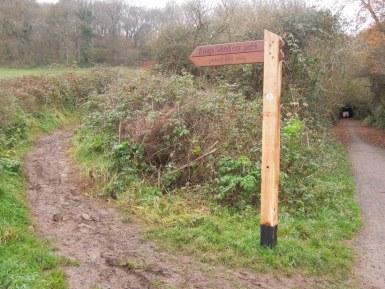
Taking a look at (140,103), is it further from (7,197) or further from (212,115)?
(7,197)

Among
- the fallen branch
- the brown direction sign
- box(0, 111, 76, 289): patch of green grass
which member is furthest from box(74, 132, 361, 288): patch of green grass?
the brown direction sign

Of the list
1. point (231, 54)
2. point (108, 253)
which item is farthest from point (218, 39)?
point (108, 253)

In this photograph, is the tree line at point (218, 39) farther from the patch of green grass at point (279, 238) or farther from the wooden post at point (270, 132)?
the wooden post at point (270, 132)

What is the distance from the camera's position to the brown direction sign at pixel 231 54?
5.60 meters

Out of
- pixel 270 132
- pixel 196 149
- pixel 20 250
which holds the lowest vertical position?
pixel 20 250

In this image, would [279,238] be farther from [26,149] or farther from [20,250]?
[26,149]

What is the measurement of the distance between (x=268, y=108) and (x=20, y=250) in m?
3.57

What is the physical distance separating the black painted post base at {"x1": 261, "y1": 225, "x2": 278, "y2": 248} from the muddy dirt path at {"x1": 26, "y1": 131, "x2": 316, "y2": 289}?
2.01 feet

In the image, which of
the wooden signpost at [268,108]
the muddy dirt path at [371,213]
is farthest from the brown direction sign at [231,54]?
the muddy dirt path at [371,213]

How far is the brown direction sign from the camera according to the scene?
5.60 meters

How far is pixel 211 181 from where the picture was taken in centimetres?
762

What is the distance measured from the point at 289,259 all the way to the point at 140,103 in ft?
18.8

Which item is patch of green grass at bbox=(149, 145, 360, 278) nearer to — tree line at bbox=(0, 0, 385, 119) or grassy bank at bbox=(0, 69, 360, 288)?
grassy bank at bbox=(0, 69, 360, 288)

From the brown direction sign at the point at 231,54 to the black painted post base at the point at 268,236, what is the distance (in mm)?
2241
